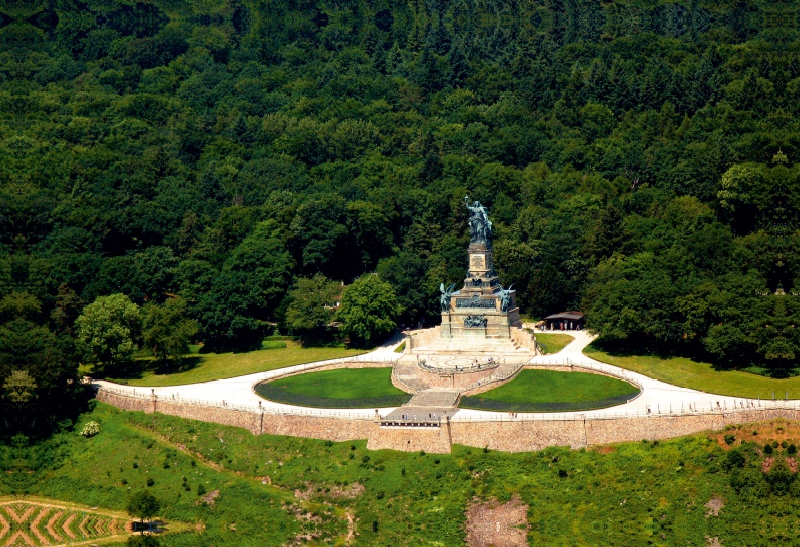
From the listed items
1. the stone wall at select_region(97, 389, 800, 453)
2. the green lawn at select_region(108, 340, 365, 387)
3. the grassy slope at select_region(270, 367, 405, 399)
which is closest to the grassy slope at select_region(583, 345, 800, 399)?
the stone wall at select_region(97, 389, 800, 453)

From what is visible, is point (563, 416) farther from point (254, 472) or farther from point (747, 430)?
point (254, 472)

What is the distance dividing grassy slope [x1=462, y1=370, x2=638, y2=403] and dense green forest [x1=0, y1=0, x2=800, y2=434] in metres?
6.23

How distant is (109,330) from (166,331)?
4428mm

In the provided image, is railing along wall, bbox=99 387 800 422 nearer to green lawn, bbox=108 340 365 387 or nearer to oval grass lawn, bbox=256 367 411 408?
oval grass lawn, bbox=256 367 411 408

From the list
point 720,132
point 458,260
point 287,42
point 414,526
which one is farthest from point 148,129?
point 414,526

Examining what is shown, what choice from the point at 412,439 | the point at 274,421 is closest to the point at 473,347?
the point at 412,439

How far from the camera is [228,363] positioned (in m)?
106

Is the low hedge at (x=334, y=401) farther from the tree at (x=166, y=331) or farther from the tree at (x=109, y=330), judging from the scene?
the tree at (x=109, y=330)

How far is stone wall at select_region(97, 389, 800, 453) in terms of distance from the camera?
267 ft

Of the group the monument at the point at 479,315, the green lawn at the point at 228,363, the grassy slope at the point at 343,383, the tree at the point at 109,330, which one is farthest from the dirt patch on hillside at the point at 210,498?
the monument at the point at 479,315

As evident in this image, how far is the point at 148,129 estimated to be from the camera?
157 meters

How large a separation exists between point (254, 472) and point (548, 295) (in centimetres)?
3502

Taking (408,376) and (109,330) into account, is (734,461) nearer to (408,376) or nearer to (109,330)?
(408,376)

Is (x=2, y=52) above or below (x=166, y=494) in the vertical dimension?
above
